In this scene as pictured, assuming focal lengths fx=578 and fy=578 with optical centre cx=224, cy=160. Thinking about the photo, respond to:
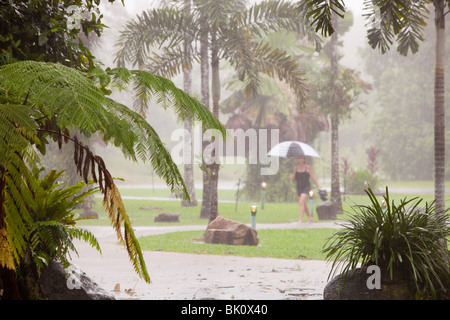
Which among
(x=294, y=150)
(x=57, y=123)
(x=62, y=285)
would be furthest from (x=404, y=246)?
(x=294, y=150)

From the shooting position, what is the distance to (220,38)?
12.3 metres

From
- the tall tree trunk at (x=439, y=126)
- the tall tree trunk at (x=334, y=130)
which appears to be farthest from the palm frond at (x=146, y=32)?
the tall tree trunk at (x=439, y=126)

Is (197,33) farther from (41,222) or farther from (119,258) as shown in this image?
(41,222)

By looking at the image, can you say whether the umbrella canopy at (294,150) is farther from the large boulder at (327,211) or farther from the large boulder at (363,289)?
the large boulder at (363,289)

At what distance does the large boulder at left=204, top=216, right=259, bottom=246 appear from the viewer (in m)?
9.92

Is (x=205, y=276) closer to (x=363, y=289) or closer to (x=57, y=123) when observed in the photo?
(x=363, y=289)

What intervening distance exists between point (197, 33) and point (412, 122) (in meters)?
24.8

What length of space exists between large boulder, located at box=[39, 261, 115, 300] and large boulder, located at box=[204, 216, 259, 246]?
5391 mm

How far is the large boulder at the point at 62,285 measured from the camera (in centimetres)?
457

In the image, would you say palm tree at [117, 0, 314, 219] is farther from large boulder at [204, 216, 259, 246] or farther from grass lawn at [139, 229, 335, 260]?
large boulder at [204, 216, 259, 246]

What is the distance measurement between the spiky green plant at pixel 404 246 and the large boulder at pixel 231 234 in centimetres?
504

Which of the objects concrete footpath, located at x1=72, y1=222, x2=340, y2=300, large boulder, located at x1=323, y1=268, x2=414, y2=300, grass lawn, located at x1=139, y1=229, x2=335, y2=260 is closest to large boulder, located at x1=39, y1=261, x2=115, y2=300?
concrete footpath, located at x1=72, y1=222, x2=340, y2=300
